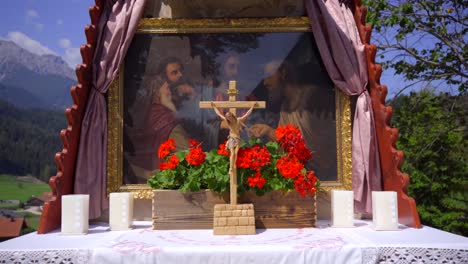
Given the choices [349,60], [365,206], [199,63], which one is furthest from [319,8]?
[365,206]

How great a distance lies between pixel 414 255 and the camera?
5.78 ft

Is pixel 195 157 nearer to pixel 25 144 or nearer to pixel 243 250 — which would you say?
pixel 243 250

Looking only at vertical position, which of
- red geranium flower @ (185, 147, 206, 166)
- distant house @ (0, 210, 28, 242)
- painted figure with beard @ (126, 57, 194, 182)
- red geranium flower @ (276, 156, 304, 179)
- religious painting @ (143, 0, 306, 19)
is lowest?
distant house @ (0, 210, 28, 242)

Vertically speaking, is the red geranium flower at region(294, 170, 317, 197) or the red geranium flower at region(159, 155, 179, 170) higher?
the red geranium flower at region(159, 155, 179, 170)

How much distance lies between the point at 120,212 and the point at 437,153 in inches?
275

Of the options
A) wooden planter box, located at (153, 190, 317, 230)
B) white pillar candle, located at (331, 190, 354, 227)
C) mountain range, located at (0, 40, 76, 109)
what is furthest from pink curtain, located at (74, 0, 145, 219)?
mountain range, located at (0, 40, 76, 109)

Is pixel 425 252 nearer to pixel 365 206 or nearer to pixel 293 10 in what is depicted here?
pixel 365 206

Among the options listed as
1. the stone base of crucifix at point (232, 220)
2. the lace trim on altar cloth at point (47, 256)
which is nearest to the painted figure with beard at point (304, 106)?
A: the stone base of crucifix at point (232, 220)

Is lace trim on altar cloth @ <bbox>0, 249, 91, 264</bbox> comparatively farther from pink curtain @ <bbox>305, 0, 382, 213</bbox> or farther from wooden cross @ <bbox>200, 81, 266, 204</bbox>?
pink curtain @ <bbox>305, 0, 382, 213</bbox>

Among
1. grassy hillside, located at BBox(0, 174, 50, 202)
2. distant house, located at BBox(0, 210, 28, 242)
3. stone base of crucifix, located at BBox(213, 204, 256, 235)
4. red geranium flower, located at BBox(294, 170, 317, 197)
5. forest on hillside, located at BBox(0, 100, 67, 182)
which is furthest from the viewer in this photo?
forest on hillside, located at BBox(0, 100, 67, 182)

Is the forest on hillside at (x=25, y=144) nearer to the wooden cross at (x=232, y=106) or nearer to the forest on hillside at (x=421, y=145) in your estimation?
the forest on hillside at (x=421, y=145)

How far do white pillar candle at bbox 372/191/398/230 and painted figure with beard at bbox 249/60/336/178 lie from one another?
21.0 inches

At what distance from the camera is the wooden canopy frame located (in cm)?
225

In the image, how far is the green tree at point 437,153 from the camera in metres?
5.62
